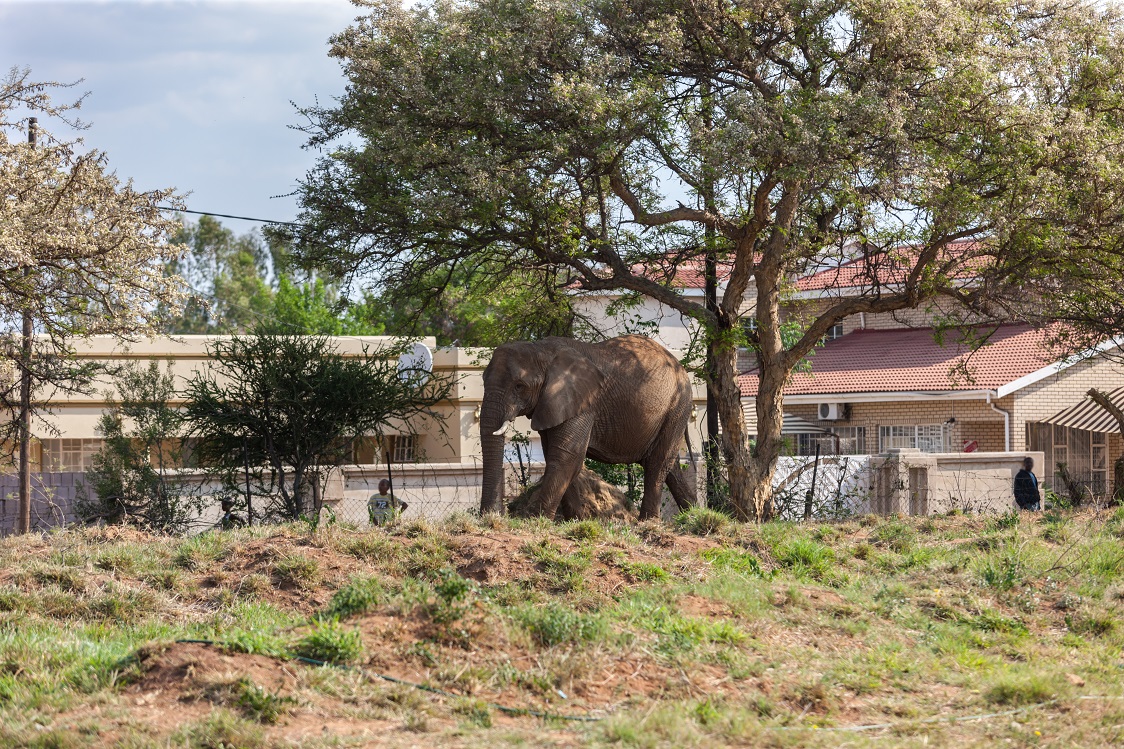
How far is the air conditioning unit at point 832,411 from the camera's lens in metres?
29.8

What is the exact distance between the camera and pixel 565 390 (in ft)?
42.3

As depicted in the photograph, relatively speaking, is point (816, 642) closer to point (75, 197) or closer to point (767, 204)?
point (767, 204)

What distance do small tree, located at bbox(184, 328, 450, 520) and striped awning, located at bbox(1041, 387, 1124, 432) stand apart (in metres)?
17.8

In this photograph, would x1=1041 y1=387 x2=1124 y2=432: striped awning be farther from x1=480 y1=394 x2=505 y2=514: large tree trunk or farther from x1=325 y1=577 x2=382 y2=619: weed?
x1=325 y1=577 x2=382 y2=619: weed

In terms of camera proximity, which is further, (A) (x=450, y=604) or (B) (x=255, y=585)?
(B) (x=255, y=585)

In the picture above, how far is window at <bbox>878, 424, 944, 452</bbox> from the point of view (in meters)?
28.8

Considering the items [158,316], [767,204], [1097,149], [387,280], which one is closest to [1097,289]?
[1097,149]

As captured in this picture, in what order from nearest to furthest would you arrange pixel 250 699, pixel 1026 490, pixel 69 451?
pixel 250 699, pixel 1026 490, pixel 69 451

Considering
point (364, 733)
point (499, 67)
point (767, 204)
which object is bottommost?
point (364, 733)

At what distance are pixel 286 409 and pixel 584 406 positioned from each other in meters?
4.03

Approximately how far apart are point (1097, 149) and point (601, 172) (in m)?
5.67

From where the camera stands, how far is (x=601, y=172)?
14.6 metres

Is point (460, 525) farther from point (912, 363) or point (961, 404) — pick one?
point (912, 363)

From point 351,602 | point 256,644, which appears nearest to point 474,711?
point 256,644
